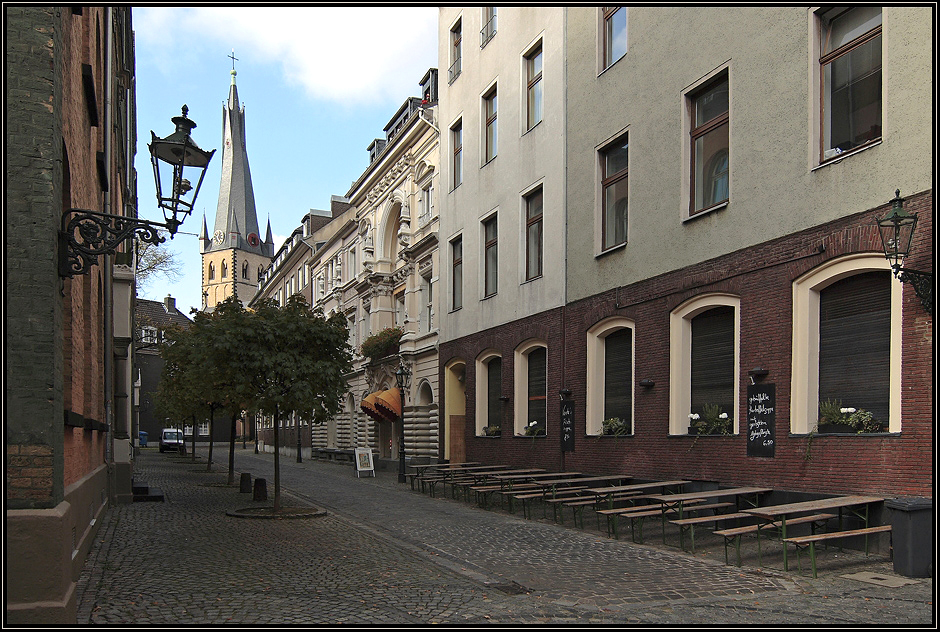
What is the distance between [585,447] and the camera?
57.8 feet

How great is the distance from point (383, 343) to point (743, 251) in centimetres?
2146

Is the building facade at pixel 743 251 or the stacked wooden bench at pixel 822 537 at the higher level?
the building facade at pixel 743 251

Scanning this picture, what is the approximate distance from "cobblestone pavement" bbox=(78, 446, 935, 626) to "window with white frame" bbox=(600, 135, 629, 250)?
236 inches

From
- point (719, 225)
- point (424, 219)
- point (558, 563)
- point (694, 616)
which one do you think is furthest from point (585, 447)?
point (424, 219)

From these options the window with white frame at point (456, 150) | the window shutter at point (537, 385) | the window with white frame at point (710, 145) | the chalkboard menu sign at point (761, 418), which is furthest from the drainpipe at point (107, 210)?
the window with white frame at point (456, 150)

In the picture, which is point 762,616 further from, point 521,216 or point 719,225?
point 521,216

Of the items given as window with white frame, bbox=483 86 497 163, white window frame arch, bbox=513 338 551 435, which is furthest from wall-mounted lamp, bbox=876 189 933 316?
window with white frame, bbox=483 86 497 163

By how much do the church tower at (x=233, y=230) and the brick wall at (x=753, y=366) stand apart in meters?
93.4

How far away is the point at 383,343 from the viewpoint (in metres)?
32.9

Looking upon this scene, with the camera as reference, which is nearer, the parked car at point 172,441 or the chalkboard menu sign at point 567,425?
the chalkboard menu sign at point 567,425

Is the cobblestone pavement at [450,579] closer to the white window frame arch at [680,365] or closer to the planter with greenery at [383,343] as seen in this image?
the white window frame arch at [680,365]

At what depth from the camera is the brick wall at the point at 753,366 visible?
9852mm

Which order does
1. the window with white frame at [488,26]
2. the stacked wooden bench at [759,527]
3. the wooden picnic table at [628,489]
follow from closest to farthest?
the stacked wooden bench at [759,527]
the wooden picnic table at [628,489]
the window with white frame at [488,26]

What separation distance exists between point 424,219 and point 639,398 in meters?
16.7
